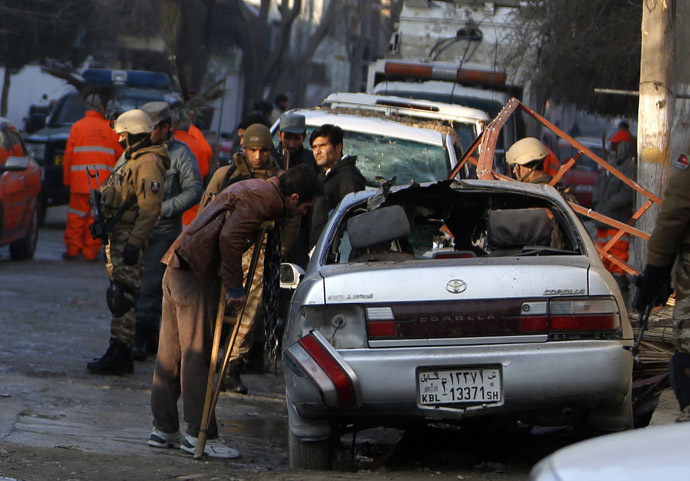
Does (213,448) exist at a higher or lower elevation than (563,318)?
lower

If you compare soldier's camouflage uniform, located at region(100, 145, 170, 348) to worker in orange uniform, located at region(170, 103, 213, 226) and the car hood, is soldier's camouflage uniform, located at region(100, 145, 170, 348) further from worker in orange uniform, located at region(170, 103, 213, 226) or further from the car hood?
the car hood

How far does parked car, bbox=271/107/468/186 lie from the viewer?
10.8m

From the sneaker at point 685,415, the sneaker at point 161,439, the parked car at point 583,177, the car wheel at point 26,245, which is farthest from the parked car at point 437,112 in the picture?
the parked car at point 583,177

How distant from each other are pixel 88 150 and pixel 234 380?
7.37 m

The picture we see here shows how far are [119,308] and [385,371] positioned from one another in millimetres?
3533

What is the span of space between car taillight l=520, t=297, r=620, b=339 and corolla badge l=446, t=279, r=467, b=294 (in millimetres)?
288

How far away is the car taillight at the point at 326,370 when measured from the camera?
5.93 m

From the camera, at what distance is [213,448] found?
6867mm

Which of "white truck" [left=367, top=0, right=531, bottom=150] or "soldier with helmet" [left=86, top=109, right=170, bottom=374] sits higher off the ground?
"white truck" [left=367, top=0, right=531, bottom=150]

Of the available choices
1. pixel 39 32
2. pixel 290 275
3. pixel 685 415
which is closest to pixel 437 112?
pixel 290 275

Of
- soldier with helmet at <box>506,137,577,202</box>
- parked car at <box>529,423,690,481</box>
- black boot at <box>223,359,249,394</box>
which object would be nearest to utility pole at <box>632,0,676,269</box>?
soldier with helmet at <box>506,137,577,202</box>

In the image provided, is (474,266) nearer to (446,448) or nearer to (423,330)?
(423,330)

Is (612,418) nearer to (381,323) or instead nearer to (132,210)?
(381,323)

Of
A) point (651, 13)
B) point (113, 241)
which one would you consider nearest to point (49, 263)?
point (113, 241)
